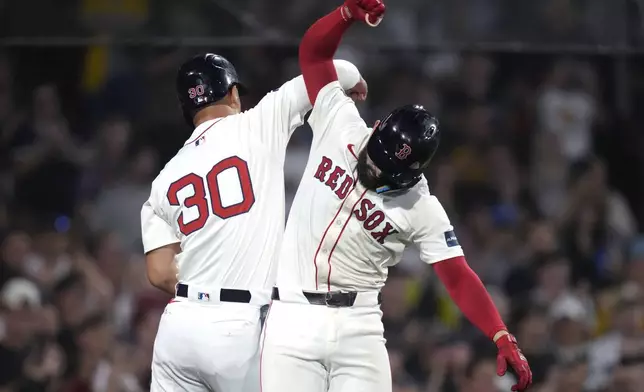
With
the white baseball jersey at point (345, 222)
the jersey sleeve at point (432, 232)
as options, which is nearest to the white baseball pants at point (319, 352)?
the white baseball jersey at point (345, 222)

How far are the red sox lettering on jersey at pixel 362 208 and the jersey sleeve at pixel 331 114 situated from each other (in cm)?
16

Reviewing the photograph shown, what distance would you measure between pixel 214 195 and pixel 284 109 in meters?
0.45

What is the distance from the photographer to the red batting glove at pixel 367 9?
4227 mm

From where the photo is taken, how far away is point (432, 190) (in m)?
8.79

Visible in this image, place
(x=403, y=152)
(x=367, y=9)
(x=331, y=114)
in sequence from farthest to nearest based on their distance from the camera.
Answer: (x=331, y=114), (x=367, y=9), (x=403, y=152)

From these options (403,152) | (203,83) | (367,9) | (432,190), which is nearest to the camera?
(403,152)

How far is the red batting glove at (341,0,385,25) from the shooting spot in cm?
423

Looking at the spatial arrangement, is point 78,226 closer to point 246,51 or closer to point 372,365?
point 246,51

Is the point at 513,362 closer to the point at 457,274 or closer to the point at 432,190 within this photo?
the point at 457,274

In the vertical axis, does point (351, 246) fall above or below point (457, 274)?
above

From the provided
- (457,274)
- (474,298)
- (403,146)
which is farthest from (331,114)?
(474,298)

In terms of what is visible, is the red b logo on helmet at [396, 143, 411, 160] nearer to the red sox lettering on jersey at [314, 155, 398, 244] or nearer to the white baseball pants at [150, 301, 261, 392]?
the red sox lettering on jersey at [314, 155, 398, 244]

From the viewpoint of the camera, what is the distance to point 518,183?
926 cm

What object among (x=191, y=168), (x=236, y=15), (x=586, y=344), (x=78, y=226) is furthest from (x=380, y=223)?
(x=78, y=226)
